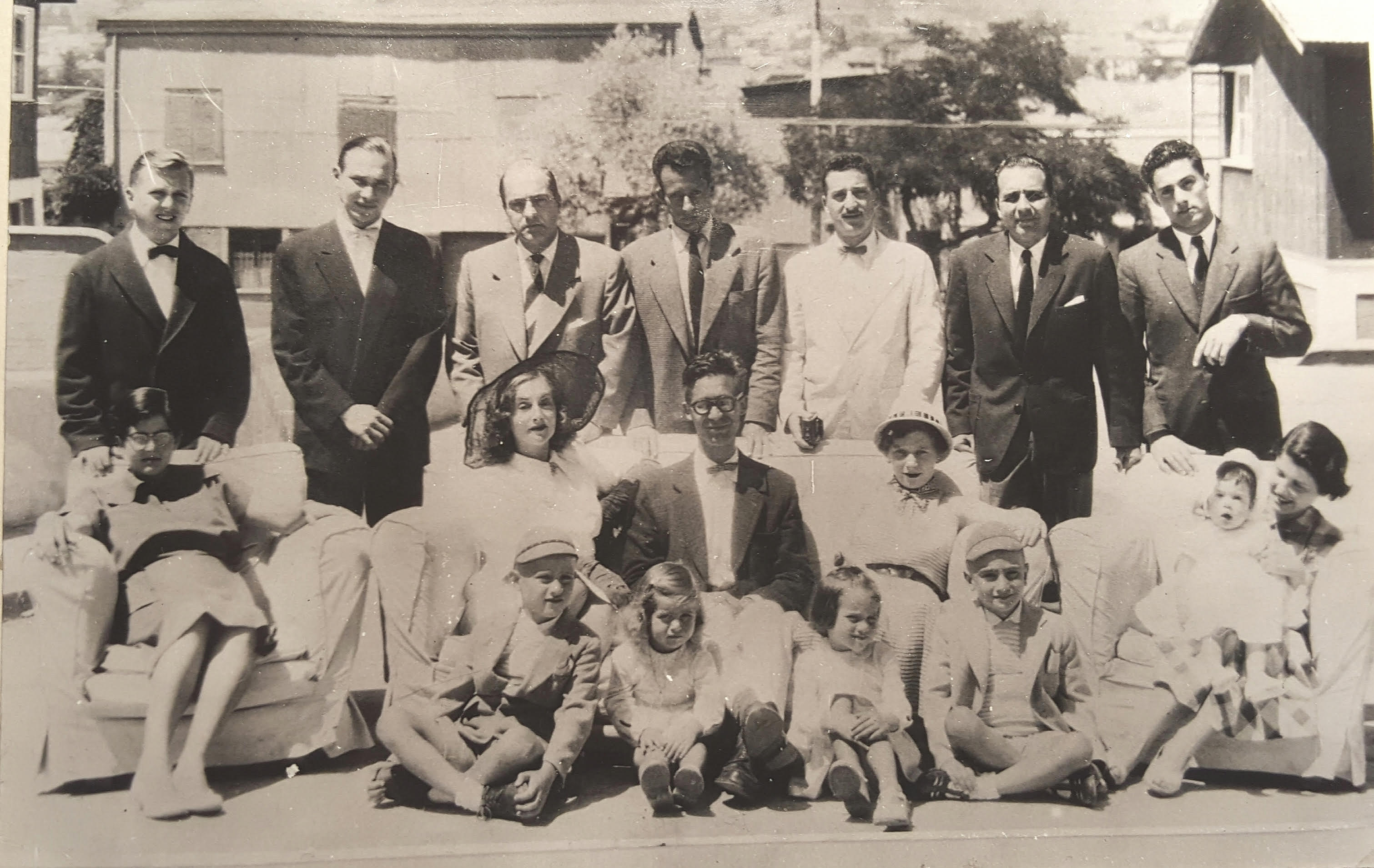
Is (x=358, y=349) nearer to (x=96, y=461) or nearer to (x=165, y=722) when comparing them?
(x=96, y=461)

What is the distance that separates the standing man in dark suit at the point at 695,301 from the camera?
5.18m

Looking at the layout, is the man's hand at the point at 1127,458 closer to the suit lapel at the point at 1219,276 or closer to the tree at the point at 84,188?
the suit lapel at the point at 1219,276

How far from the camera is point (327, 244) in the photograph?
201 inches

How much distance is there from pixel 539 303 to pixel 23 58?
259 cm

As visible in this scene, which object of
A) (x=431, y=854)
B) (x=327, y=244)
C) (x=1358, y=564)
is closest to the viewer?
(x=431, y=854)

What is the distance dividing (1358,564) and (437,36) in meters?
5.06

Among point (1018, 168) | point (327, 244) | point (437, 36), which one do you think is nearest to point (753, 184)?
point (1018, 168)

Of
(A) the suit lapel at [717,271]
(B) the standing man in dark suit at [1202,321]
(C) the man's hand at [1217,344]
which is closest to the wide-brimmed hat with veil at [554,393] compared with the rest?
(A) the suit lapel at [717,271]

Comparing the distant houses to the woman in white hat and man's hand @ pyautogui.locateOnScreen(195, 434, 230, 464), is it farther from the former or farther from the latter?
man's hand @ pyautogui.locateOnScreen(195, 434, 230, 464)

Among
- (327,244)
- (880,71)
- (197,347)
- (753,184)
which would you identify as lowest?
(197,347)

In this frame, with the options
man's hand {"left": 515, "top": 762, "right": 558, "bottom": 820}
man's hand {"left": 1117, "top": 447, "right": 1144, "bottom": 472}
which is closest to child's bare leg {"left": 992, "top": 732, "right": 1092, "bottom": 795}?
man's hand {"left": 1117, "top": 447, "right": 1144, "bottom": 472}

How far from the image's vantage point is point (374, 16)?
522 cm

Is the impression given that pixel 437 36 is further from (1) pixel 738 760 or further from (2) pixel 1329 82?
(2) pixel 1329 82

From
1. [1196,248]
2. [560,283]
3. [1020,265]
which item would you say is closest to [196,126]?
[560,283]
